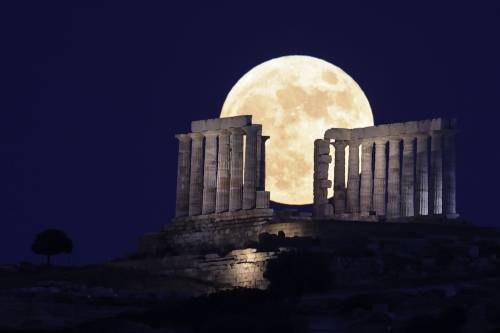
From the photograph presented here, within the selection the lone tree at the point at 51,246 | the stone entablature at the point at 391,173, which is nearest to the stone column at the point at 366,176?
the stone entablature at the point at 391,173

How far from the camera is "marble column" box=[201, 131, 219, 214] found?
5512 inches

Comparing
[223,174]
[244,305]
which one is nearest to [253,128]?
[223,174]

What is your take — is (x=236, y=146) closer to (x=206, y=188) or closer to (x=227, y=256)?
(x=206, y=188)

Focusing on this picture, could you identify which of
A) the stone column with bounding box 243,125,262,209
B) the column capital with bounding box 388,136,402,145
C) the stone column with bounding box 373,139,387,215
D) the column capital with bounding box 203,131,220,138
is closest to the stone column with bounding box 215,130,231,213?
the column capital with bounding box 203,131,220,138

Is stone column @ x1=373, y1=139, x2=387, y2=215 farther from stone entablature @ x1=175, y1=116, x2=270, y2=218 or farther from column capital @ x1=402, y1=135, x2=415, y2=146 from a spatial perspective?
stone entablature @ x1=175, y1=116, x2=270, y2=218

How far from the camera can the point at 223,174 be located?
140000 millimetres

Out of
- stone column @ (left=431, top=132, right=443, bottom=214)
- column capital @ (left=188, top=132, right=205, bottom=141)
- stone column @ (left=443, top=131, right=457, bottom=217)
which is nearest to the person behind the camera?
stone column @ (left=443, top=131, right=457, bottom=217)

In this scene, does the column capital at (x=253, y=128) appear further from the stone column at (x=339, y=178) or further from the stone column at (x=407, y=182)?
the stone column at (x=407, y=182)

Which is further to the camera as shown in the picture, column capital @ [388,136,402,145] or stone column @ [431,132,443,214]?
column capital @ [388,136,402,145]

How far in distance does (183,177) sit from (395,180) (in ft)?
41.9

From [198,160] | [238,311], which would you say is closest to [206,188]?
[198,160]

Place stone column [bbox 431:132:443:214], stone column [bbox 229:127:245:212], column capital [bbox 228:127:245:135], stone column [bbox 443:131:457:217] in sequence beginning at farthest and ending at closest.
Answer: stone column [bbox 431:132:443:214] < stone column [bbox 443:131:457:217] < column capital [bbox 228:127:245:135] < stone column [bbox 229:127:245:212]

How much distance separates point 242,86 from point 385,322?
42.7 metres

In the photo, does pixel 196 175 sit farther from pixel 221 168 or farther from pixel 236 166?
pixel 236 166
